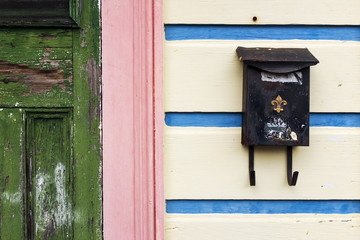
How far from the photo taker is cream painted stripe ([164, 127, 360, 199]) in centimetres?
115

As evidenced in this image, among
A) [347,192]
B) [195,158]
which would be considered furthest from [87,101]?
[347,192]

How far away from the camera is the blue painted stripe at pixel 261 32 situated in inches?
45.4

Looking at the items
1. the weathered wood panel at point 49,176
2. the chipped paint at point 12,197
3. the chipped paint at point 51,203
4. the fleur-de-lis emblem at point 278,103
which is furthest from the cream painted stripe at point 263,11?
the chipped paint at point 12,197

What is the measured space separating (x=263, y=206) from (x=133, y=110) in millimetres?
582

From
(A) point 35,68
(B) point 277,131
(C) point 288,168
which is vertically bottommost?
(C) point 288,168

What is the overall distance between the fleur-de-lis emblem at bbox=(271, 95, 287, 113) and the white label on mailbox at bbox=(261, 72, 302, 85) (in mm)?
59

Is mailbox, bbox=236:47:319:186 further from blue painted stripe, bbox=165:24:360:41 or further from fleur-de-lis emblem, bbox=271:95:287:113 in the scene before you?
blue painted stripe, bbox=165:24:360:41

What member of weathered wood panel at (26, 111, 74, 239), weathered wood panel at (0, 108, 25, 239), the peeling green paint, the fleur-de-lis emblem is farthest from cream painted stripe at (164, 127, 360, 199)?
weathered wood panel at (0, 108, 25, 239)

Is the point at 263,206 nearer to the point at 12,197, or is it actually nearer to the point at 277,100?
the point at 277,100

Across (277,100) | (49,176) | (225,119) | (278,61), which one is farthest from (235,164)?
(49,176)

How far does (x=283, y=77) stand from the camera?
1.08 metres

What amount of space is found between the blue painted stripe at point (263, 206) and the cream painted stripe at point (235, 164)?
23mm

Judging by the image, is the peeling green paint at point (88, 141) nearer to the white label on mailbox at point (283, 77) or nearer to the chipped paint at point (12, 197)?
the chipped paint at point (12, 197)

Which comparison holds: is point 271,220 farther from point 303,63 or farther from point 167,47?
point 167,47
